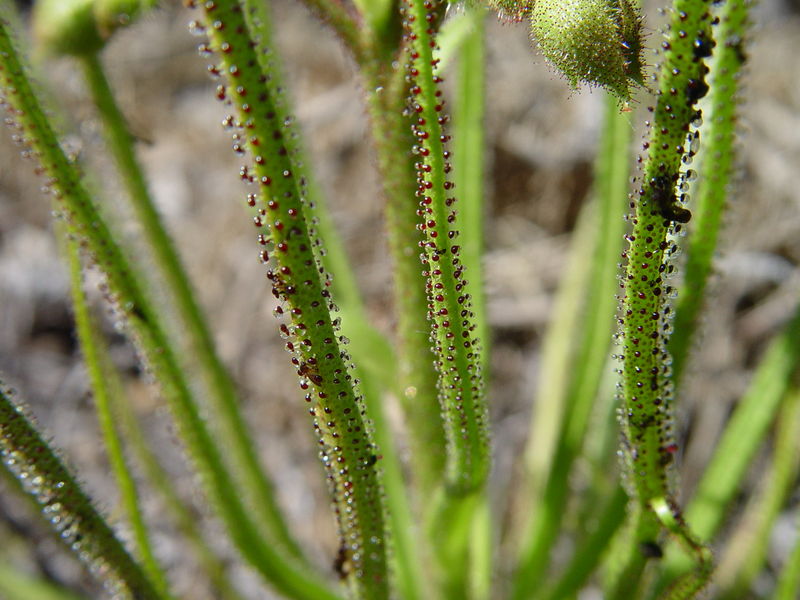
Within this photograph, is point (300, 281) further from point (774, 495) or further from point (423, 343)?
point (774, 495)

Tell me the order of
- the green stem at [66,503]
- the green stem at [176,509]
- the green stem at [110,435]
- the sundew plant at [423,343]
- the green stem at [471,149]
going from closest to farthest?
the sundew plant at [423,343] → the green stem at [66,503] → the green stem at [110,435] → the green stem at [471,149] → the green stem at [176,509]

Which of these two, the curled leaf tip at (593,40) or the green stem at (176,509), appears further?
the green stem at (176,509)

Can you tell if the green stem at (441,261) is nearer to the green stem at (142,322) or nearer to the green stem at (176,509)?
the green stem at (142,322)

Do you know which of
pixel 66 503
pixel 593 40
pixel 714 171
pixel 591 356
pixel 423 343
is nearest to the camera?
pixel 593 40

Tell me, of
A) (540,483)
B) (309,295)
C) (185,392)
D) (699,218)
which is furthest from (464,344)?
(540,483)

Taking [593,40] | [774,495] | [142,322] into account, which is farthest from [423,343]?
[774,495]

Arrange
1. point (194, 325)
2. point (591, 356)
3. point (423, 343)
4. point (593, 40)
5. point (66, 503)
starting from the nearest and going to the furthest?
point (593, 40)
point (66, 503)
point (423, 343)
point (194, 325)
point (591, 356)

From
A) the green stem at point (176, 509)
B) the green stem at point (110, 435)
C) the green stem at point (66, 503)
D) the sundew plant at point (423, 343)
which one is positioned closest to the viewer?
the sundew plant at point (423, 343)

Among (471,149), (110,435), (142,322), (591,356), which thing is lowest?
(591,356)

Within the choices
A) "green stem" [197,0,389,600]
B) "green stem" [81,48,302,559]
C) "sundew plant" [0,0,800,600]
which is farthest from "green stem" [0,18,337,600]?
"green stem" [197,0,389,600]

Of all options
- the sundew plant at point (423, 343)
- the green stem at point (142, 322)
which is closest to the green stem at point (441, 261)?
the sundew plant at point (423, 343)
